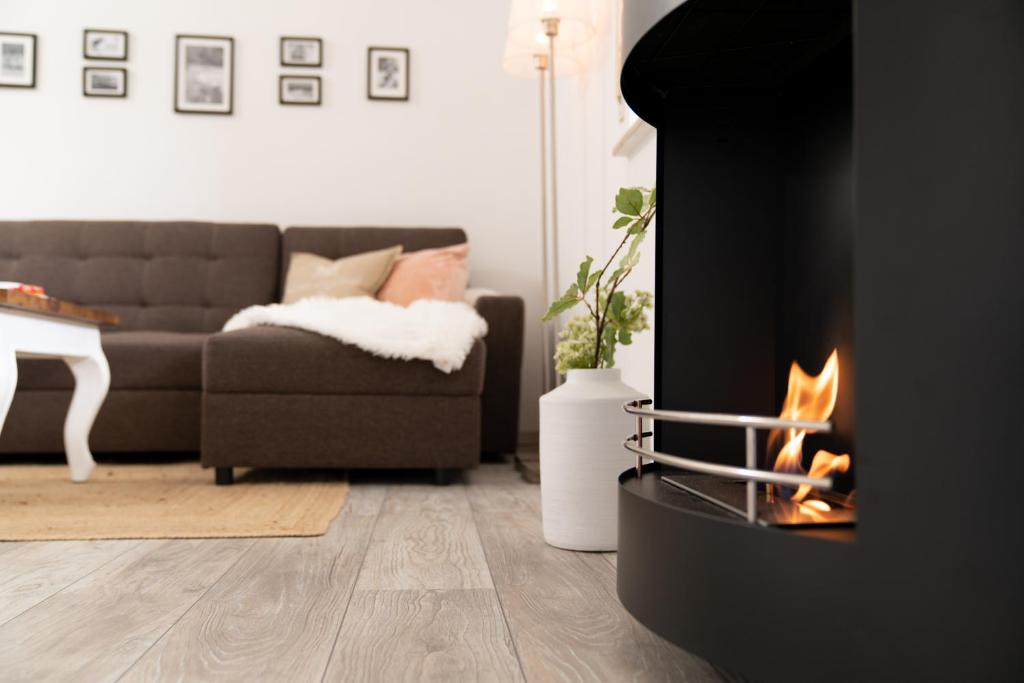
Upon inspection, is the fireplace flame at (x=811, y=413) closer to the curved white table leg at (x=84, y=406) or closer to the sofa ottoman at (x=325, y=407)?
the sofa ottoman at (x=325, y=407)

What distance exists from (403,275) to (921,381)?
270 centimetres

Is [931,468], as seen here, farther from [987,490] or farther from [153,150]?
[153,150]

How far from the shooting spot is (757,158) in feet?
3.71

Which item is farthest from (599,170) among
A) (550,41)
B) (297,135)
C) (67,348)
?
(67,348)

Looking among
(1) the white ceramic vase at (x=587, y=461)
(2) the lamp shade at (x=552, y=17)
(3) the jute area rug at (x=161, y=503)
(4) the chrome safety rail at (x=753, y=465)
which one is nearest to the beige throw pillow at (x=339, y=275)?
(3) the jute area rug at (x=161, y=503)

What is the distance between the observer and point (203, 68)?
3.74m

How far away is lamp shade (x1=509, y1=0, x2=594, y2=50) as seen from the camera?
2.65 m

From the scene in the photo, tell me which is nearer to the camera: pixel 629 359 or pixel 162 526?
pixel 162 526

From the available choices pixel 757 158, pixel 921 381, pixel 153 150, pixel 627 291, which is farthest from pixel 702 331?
pixel 153 150

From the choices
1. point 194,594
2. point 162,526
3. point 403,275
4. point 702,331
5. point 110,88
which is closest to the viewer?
point 702,331

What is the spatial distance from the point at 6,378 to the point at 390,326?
3.36ft

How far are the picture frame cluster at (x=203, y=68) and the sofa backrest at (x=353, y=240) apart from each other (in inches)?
27.6

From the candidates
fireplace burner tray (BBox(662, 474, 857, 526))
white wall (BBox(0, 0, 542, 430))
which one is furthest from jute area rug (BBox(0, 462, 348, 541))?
white wall (BBox(0, 0, 542, 430))

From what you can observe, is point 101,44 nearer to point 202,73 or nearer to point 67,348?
point 202,73
